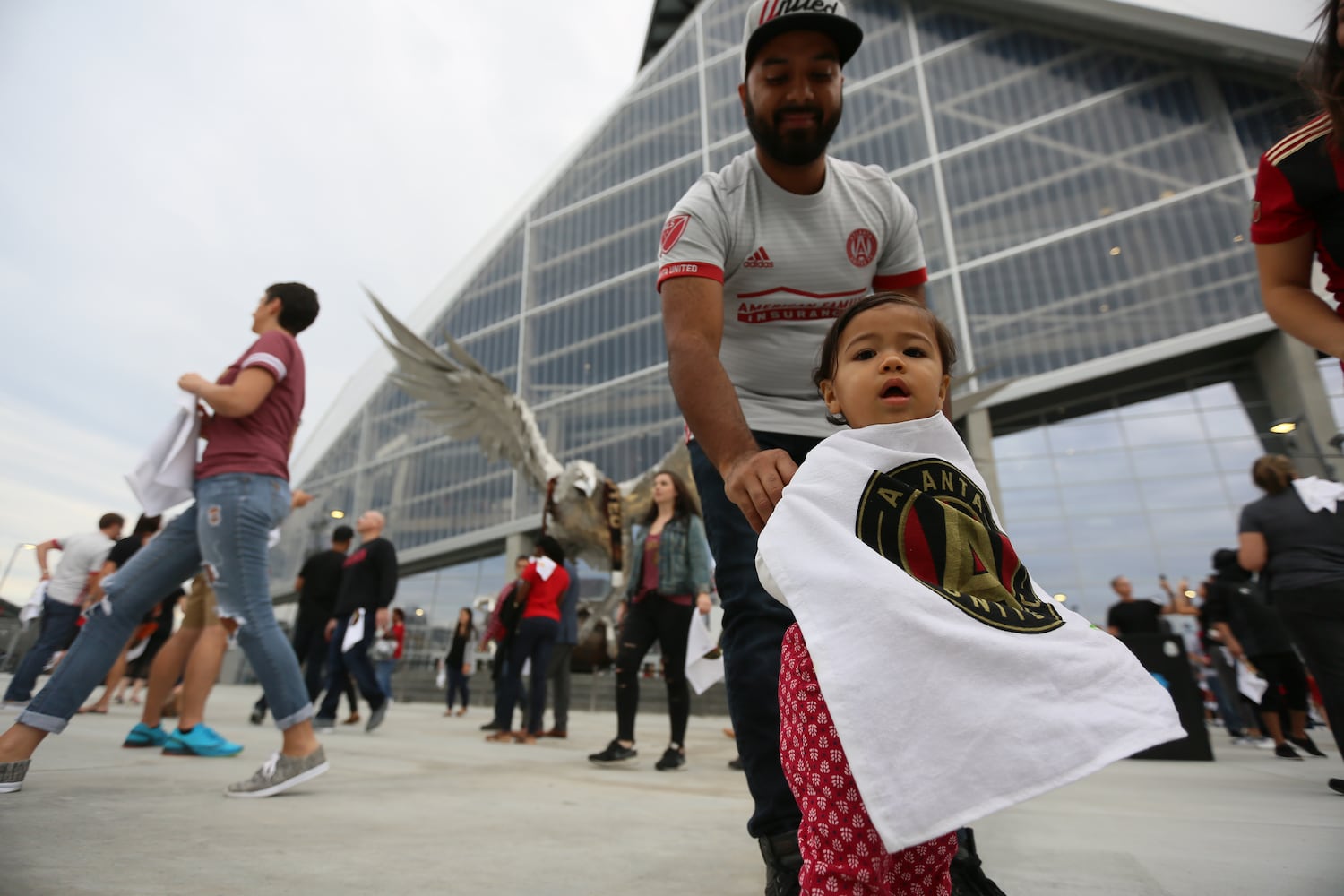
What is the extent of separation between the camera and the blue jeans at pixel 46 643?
4832mm

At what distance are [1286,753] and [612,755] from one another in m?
4.47

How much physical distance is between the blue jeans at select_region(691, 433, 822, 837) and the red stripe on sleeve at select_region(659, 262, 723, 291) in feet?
1.26

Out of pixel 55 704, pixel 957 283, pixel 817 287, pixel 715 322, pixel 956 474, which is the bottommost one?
pixel 55 704

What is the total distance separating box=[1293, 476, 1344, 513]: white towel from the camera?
294cm

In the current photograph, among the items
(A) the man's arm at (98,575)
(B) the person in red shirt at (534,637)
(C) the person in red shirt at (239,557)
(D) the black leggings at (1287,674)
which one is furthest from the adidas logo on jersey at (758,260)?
(A) the man's arm at (98,575)

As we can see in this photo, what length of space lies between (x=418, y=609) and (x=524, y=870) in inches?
1320

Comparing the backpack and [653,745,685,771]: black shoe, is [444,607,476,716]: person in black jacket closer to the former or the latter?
the backpack

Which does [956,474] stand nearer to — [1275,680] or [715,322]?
[715,322]

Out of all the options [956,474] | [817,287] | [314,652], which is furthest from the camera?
[314,652]

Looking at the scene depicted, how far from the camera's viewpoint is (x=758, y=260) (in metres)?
1.55

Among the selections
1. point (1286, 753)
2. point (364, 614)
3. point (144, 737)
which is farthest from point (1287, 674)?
point (144, 737)

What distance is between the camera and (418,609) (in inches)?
1270

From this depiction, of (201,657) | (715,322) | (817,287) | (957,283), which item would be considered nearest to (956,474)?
(715,322)

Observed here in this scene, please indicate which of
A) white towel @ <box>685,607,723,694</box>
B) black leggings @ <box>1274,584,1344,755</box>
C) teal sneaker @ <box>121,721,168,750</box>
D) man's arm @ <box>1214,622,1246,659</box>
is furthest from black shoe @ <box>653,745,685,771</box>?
man's arm @ <box>1214,622,1246,659</box>
